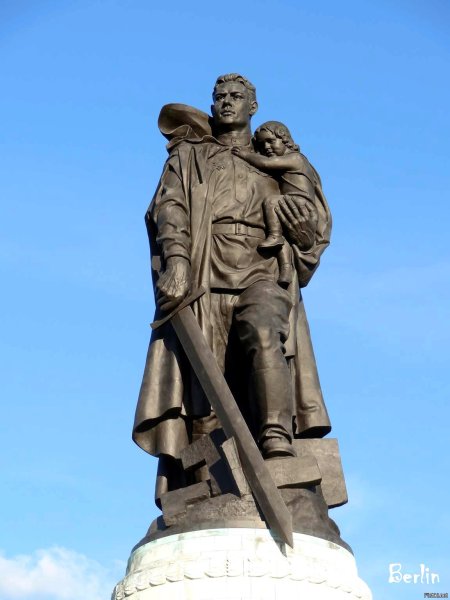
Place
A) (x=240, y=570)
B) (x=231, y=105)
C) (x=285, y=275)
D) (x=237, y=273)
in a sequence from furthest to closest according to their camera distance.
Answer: (x=231, y=105), (x=285, y=275), (x=237, y=273), (x=240, y=570)

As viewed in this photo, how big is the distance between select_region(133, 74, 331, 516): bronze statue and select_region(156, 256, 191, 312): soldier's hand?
12 millimetres

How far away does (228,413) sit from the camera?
10094 mm

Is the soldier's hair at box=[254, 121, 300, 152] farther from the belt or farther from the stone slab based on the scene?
the stone slab

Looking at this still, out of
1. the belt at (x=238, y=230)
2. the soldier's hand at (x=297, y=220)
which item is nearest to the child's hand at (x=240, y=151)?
the soldier's hand at (x=297, y=220)

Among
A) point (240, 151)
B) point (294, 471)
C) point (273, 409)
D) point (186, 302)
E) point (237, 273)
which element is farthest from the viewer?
point (240, 151)

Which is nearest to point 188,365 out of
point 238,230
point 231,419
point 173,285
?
point 173,285

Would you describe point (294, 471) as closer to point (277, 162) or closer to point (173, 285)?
point (173, 285)

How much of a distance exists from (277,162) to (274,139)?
28cm

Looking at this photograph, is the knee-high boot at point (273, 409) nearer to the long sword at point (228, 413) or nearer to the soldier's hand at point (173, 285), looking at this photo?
the long sword at point (228, 413)

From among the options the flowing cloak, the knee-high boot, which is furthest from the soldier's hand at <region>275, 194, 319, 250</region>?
the knee-high boot

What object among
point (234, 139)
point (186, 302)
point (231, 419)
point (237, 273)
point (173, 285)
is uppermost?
point (234, 139)

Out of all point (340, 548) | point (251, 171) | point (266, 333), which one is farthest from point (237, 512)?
point (251, 171)

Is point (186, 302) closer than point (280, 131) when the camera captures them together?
Yes

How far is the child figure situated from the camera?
11680mm
